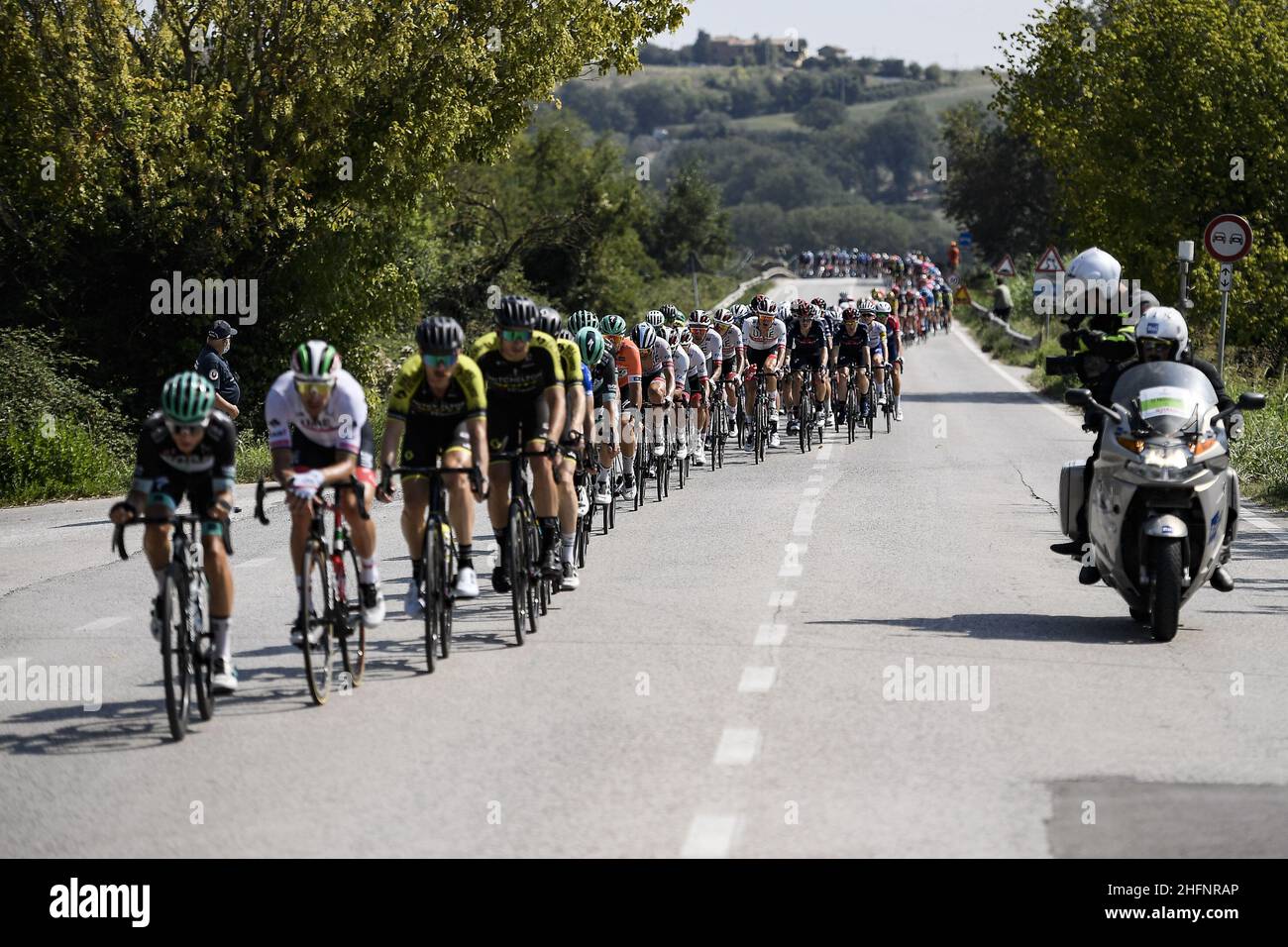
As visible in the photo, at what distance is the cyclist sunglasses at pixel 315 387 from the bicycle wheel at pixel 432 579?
3.16 ft

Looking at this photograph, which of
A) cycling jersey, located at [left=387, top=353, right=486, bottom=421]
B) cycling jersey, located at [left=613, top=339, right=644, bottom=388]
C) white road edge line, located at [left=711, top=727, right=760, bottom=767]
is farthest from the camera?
cycling jersey, located at [left=613, top=339, right=644, bottom=388]

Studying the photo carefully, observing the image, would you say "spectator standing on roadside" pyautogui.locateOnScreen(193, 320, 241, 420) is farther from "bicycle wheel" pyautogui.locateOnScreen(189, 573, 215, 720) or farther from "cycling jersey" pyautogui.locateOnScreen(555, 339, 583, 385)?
"bicycle wheel" pyautogui.locateOnScreen(189, 573, 215, 720)

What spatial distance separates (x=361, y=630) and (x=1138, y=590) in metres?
4.37

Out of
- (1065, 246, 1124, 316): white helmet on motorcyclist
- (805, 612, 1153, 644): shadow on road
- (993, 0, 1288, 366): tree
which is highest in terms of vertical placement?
(993, 0, 1288, 366): tree

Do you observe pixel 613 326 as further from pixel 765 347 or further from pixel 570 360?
pixel 765 347

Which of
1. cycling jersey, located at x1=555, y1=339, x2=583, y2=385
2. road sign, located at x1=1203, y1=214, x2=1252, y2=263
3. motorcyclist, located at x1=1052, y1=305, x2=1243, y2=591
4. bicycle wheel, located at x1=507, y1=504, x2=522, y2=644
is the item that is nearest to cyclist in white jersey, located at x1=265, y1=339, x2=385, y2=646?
bicycle wheel, located at x1=507, y1=504, x2=522, y2=644

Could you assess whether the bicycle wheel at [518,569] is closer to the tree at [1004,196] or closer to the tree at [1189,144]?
the tree at [1189,144]

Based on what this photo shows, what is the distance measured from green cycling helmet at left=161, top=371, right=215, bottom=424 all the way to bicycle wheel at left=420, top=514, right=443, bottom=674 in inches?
63.7

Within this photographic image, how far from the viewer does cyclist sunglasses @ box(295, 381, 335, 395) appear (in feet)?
30.3

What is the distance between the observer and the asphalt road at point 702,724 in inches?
264

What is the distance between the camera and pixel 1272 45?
3350 centimetres

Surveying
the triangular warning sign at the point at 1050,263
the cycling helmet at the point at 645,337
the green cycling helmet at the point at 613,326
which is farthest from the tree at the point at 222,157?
the triangular warning sign at the point at 1050,263

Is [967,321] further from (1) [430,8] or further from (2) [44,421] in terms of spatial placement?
(2) [44,421]
